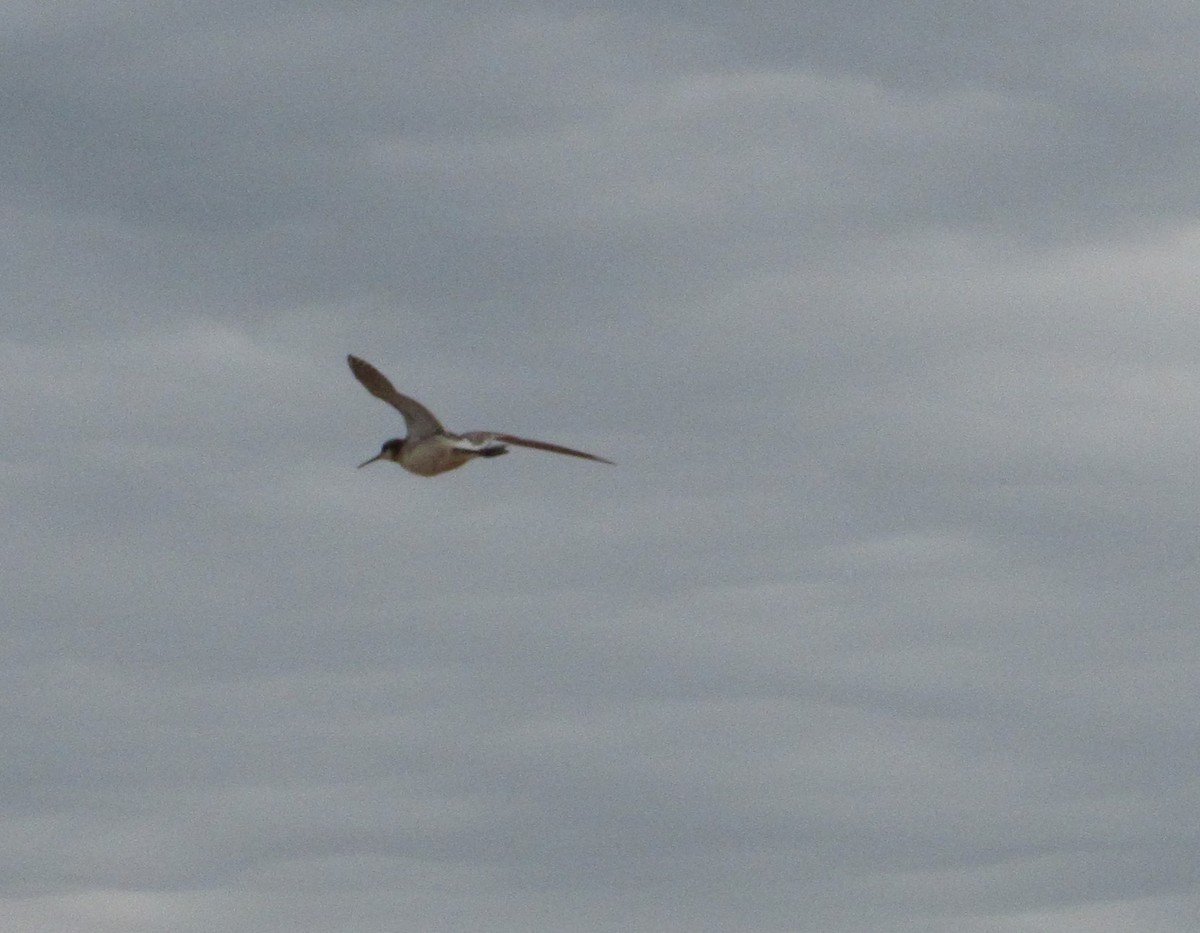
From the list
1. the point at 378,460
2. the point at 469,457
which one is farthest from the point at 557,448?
the point at 378,460

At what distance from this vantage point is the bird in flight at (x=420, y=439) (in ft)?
224

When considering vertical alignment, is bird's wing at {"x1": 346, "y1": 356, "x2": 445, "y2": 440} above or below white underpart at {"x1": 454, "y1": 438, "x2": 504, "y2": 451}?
above

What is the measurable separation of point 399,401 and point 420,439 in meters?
1.56

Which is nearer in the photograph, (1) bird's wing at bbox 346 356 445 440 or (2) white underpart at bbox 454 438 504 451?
(2) white underpart at bbox 454 438 504 451

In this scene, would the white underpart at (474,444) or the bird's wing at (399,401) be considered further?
the bird's wing at (399,401)

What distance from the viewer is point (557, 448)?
59.2m

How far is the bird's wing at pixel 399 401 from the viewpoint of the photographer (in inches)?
2781

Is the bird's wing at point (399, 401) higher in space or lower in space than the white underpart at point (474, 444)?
higher

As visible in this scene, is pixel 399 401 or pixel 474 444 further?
pixel 399 401

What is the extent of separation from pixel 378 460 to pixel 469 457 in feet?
22.8

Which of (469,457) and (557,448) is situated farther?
(469,457)

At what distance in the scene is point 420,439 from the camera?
71.1m

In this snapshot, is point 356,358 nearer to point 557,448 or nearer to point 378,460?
point 378,460

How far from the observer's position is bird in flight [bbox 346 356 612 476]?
68.2 m
